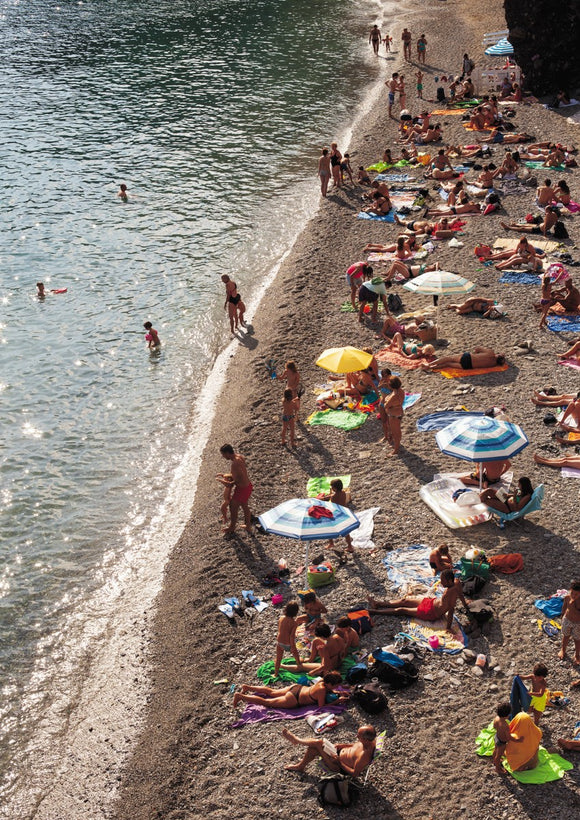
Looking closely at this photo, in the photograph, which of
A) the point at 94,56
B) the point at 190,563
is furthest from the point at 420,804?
the point at 94,56

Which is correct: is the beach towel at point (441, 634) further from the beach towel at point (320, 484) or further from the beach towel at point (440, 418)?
the beach towel at point (440, 418)

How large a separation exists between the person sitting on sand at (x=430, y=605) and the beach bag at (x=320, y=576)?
3.26 feet

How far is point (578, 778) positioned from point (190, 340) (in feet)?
52.2

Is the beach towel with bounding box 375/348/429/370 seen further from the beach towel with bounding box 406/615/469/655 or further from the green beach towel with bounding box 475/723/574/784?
the green beach towel with bounding box 475/723/574/784

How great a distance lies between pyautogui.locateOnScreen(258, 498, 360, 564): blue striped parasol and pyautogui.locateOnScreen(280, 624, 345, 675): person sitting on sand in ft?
4.52

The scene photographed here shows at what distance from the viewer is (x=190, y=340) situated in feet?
75.8

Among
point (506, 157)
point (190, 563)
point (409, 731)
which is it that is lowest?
point (190, 563)

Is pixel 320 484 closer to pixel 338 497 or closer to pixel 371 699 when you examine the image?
pixel 338 497

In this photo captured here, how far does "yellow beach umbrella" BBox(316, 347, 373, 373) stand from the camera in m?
17.0

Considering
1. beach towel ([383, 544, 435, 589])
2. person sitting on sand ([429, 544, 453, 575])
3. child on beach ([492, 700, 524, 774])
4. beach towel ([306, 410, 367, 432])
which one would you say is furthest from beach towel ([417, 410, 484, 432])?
child on beach ([492, 700, 524, 774])

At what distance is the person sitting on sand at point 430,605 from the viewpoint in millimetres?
A: 12023

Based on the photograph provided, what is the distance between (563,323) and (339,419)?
6130 millimetres

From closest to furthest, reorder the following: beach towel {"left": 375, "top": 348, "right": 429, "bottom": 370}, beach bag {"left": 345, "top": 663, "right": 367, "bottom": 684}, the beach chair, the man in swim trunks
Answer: beach bag {"left": 345, "top": 663, "right": 367, "bottom": 684} → the beach chair → the man in swim trunks → beach towel {"left": 375, "top": 348, "right": 429, "bottom": 370}

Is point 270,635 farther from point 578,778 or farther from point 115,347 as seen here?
point 115,347
